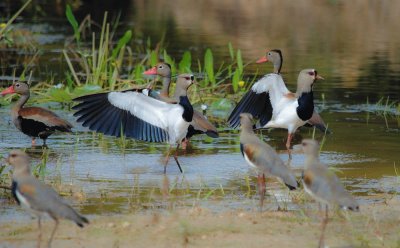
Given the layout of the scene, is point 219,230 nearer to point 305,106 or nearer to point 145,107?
point 145,107

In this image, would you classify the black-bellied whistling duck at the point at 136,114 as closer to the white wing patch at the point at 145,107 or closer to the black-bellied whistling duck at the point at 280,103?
the white wing patch at the point at 145,107

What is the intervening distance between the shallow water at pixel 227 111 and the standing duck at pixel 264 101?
28 cm

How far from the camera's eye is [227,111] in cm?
1260

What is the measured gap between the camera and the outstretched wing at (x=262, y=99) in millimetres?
10852

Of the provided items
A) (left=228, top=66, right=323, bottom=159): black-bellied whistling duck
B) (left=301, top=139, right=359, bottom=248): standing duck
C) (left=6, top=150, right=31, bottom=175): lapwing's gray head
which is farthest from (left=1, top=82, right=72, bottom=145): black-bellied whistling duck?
(left=301, top=139, right=359, bottom=248): standing duck

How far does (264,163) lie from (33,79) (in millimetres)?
7895

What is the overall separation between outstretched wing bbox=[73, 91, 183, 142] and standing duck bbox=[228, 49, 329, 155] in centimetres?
139

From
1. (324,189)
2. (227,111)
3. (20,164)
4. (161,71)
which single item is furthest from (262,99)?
(20,164)

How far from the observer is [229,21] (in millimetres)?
23328

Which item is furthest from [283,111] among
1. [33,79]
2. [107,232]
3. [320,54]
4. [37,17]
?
[37,17]

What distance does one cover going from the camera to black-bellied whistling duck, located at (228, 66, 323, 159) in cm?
1062

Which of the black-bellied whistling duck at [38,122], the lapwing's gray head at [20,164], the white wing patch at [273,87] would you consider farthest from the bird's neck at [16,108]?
the lapwing's gray head at [20,164]

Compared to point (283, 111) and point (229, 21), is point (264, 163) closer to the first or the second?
point (283, 111)

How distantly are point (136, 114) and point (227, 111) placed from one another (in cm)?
285
